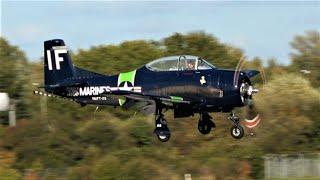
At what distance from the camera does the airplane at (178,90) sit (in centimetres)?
2895

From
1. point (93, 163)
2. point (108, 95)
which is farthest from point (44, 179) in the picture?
point (108, 95)

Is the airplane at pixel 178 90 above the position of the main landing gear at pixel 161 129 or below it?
above

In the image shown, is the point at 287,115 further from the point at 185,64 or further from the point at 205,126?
the point at 185,64

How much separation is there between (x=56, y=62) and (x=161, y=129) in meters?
6.29

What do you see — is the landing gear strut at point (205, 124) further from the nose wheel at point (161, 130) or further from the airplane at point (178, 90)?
the nose wheel at point (161, 130)

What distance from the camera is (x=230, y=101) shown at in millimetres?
28828

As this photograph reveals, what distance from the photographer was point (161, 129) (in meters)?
29.9

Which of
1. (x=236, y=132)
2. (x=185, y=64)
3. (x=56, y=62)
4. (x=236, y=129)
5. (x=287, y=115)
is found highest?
(x=56, y=62)

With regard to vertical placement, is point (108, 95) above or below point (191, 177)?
above

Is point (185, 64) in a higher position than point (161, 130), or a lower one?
higher

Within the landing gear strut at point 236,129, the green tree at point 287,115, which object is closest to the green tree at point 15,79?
the green tree at point 287,115

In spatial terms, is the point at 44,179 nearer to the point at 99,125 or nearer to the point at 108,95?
the point at 99,125

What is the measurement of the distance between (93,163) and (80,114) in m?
9.99

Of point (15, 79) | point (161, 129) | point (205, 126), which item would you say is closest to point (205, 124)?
point (205, 126)
